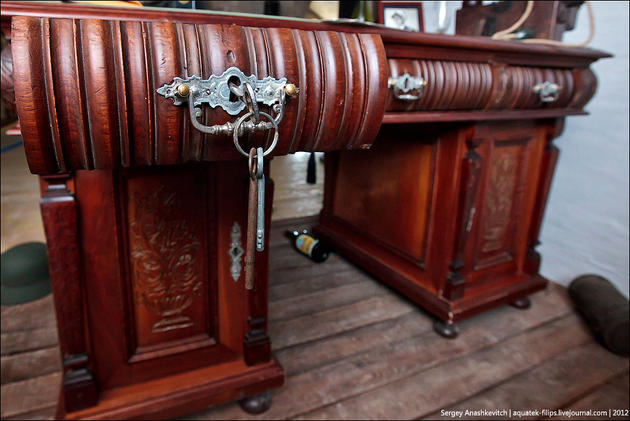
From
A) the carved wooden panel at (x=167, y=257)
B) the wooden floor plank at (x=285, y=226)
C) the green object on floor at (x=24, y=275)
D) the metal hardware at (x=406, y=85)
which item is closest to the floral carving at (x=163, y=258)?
the carved wooden panel at (x=167, y=257)

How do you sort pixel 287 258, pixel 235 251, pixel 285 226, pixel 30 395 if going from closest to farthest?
1. pixel 235 251
2. pixel 30 395
3. pixel 287 258
4. pixel 285 226

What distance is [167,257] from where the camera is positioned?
84 cm

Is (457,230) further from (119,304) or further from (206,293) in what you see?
(119,304)

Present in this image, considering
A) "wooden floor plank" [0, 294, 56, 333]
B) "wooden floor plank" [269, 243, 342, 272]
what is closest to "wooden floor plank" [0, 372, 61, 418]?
"wooden floor plank" [0, 294, 56, 333]

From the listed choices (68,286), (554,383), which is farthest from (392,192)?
(68,286)

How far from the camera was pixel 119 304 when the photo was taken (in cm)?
83

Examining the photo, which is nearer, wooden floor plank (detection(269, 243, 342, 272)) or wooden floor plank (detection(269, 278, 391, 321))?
wooden floor plank (detection(269, 278, 391, 321))

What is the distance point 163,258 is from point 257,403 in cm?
39

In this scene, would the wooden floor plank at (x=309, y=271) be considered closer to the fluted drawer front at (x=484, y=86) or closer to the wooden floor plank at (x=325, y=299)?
the wooden floor plank at (x=325, y=299)

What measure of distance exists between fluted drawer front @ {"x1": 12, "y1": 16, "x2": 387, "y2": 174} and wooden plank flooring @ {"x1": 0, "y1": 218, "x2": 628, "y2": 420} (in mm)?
724

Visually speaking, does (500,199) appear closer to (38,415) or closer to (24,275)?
(38,415)

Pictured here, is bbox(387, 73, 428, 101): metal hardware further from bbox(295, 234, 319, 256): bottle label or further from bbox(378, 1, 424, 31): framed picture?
bbox(295, 234, 319, 256): bottle label

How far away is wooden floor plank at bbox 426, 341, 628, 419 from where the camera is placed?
3.38 ft

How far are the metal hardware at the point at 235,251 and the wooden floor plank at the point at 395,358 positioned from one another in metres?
0.33
